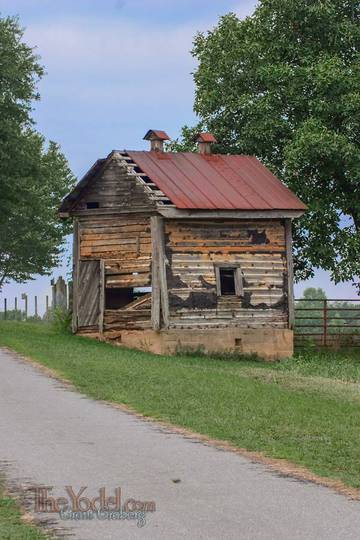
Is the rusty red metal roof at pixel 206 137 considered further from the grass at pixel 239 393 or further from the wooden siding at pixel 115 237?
the grass at pixel 239 393

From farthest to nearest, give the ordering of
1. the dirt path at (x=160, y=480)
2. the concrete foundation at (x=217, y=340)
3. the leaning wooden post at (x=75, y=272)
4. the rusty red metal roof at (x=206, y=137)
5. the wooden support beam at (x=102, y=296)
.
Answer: the rusty red metal roof at (x=206, y=137) → the leaning wooden post at (x=75, y=272) → the wooden support beam at (x=102, y=296) → the concrete foundation at (x=217, y=340) → the dirt path at (x=160, y=480)

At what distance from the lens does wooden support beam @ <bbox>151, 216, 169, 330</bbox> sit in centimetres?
3691

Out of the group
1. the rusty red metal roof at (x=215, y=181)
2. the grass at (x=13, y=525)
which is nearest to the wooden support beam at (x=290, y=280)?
the rusty red metal roof at (x=215, y=181)

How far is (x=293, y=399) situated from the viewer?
2250 centimetres

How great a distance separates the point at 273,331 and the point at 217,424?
2143cm

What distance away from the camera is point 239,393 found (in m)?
22.9

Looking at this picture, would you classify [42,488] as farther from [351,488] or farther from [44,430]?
[44,430]

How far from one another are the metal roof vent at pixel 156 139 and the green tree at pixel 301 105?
4030mm

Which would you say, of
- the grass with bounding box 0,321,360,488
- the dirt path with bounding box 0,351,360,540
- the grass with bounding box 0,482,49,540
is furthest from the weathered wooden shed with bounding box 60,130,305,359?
the grass with bounding box 0,482,49,540

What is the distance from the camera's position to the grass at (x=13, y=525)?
963 centimetres

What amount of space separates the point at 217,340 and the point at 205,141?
30.5 feet

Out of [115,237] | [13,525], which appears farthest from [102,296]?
[13,525]

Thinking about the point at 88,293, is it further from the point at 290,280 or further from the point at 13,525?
the point at 13,525

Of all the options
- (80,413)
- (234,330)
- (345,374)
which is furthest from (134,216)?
(80,413)
